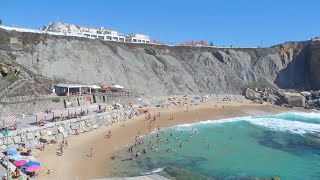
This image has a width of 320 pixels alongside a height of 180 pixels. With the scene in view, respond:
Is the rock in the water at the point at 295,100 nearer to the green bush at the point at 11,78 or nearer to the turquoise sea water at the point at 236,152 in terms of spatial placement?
the turquoise sea water at the point at 236,152

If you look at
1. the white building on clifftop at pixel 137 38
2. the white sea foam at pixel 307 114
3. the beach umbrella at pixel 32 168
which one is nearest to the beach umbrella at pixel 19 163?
the beach umbrella at pixel 32 168

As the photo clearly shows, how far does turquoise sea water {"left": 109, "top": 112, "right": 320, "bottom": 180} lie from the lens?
1148 inches

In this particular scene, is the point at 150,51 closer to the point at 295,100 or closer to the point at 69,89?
the point at 295,100

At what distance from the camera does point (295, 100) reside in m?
73.9

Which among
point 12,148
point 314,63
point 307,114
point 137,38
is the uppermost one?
point 137,38

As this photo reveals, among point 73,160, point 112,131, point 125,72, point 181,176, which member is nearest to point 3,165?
point 73,160

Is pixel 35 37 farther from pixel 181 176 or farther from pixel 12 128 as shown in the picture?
pixel 181 176

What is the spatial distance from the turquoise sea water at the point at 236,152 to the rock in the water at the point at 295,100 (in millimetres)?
20137

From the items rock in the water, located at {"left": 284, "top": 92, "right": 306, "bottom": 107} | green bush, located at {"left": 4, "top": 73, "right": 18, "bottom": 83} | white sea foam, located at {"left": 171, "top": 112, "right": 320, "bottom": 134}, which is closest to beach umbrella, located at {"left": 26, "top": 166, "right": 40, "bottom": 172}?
green bush, located at {"left": 4, "top": 73, "right": 18, "bottom": 83}

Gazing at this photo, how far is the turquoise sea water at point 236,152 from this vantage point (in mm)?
29161

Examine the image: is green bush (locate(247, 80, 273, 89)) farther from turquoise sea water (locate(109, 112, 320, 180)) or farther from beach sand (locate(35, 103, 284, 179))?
turquoise sea water (locate(109, 112, 320, 180))

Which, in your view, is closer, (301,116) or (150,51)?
(301,116)

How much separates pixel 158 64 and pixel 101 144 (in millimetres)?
42874

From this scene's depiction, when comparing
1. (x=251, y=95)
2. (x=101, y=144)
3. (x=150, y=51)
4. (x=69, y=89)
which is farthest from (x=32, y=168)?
(x=251, y=95)
